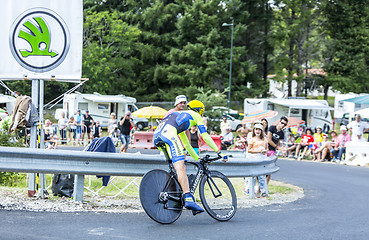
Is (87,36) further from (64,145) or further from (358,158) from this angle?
(358,158)

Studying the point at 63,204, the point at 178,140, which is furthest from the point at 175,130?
the point at 63,204

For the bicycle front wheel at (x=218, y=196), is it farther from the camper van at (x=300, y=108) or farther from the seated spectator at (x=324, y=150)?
the camper van at (x=300, y=108)

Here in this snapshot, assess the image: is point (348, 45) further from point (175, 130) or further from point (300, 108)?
point (175, 130)

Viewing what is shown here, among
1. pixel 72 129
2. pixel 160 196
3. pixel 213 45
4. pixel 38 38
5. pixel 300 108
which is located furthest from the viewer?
pixel 213 45

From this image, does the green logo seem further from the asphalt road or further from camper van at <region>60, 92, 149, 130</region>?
camper van at <region>60, 92, 149, 130</region>

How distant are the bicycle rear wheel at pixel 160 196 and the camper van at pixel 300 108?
3152cm

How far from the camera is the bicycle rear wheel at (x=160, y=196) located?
6.90 metres

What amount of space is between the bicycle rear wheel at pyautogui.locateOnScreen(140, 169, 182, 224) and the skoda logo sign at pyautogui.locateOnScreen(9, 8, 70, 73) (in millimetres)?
2910

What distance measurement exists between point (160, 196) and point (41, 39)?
11.3 ft

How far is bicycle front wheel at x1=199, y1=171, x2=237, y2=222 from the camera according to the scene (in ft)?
24.6

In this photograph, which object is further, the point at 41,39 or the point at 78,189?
the point at 41,39

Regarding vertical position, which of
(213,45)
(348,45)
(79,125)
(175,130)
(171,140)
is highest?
(348,45)

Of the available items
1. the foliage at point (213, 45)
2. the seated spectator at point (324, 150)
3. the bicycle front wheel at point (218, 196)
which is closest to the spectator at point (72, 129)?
the seated spectator at point (324, 150)

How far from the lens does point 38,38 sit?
8680 millimetres
